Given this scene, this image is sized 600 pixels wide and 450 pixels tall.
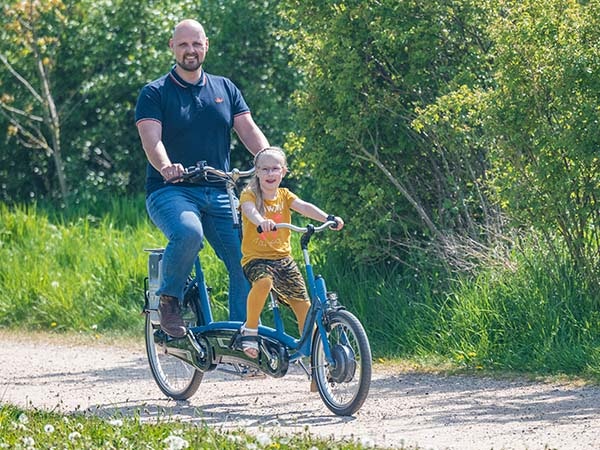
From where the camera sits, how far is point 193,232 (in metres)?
7.43

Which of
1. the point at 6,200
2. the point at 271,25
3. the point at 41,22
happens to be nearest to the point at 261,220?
the point at 271,25

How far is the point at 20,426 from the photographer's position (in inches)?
260

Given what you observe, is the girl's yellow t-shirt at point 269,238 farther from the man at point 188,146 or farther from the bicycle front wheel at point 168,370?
the bicycle front wheel at point 168,370

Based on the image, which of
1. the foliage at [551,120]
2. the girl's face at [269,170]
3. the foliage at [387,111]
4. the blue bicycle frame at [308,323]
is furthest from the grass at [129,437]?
the foliage at [387,111]

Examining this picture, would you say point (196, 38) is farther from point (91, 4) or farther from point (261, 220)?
point (91, 4)

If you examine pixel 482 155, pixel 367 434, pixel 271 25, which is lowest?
pixel 367 434

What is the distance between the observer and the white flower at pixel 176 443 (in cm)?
571

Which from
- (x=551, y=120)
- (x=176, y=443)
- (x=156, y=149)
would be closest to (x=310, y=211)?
(x=156, y=149)

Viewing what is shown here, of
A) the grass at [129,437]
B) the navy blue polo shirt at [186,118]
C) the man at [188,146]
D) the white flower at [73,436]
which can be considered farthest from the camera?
the navy blue polo shirt at [186,118]

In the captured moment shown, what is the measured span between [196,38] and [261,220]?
4.28 ft

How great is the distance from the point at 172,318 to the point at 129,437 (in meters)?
1.53

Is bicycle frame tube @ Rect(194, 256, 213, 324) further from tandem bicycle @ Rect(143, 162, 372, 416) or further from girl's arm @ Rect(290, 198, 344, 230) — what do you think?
girl's arm @ Rect(290, 198, 344, 230)

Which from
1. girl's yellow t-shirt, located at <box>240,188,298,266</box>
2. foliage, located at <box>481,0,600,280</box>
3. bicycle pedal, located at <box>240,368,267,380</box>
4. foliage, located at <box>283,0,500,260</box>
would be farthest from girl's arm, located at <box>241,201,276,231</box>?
foliage, located at <box>283,0,500,260</box>

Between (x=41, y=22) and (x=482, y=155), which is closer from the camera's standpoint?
(x=482, y=155)
